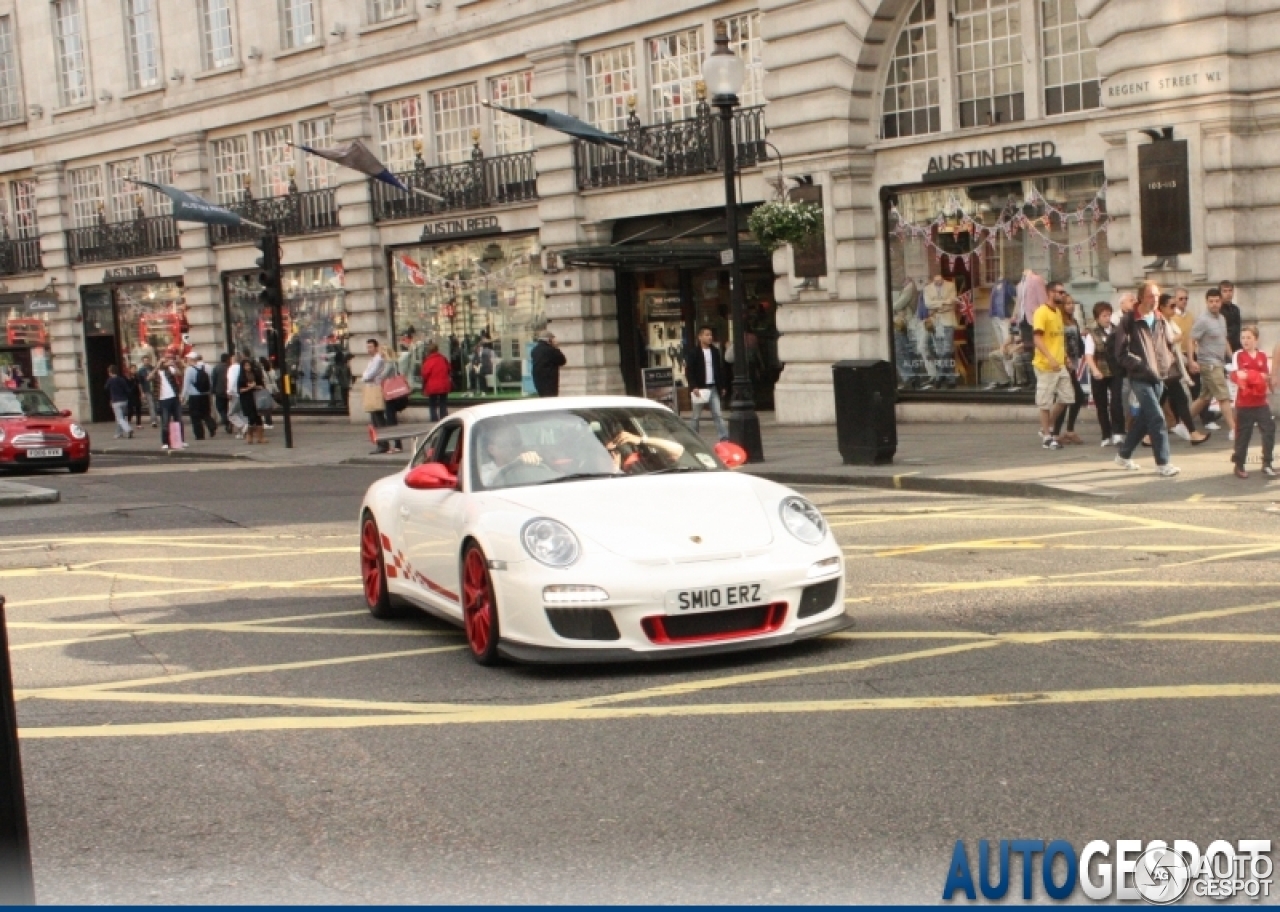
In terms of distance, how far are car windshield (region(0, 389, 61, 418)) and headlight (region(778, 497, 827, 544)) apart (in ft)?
69.1

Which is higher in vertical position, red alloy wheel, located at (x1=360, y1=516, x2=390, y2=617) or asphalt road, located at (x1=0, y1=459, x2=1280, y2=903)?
red alloy wheel, located at (x1=360, y1=516, x2=390, y2=617)

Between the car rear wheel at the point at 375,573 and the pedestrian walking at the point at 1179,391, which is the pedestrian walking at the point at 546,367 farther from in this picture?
the car rear wheel at the point at 375,573

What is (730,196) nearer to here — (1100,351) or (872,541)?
(1100,351)

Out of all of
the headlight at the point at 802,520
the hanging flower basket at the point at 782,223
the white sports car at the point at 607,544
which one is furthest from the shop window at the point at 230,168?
the headlight at the point at 802,520

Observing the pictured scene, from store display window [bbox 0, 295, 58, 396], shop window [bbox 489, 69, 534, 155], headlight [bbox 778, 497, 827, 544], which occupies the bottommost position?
headlight [bbox 778, 497, 827, 544]

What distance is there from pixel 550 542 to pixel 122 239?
3788cm

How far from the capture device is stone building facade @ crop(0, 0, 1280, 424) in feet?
70.3

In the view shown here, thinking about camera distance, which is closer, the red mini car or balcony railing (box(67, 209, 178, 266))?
the red mini car

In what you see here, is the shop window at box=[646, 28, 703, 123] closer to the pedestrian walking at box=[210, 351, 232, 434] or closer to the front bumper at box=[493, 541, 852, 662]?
the pedestrian walking at box=[210, 351, 232, 434]

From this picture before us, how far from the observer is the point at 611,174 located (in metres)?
30.1

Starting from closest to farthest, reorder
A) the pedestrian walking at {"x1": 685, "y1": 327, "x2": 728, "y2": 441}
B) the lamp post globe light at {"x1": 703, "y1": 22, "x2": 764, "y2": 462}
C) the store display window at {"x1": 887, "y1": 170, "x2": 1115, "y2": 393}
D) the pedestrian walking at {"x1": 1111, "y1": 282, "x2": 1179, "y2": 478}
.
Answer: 1. the pedestrian walking at {"x1": 1111, "y1": 282, "x2": 1179, "y2": 478}
2. the lamp post globe light at {"x1": 703, "y1": 22, "x2": 764, "y2": 462}
3. the store display window at {"x1": 887, "y1": 170, "x2": 1115, "y2": 393}
4. the pedestrian walking at {"x1": 685, "y1": 327, "x2": 728, "y2": 441}

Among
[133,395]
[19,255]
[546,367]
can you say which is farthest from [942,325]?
[19,255]

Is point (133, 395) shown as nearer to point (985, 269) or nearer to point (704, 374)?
point (704, 374)

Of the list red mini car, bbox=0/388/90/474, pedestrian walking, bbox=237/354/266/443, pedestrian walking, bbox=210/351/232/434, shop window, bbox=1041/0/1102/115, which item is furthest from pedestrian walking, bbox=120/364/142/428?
shop window, bbox=1041/0/1102/115
